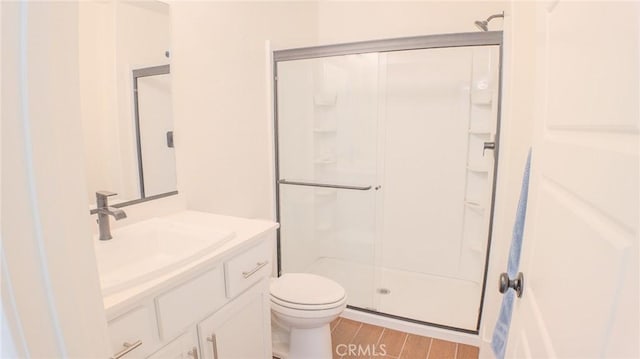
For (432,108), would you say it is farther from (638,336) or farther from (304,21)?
(638,336)

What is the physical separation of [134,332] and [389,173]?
2285mm

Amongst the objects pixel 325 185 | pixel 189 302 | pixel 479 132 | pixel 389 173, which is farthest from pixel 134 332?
pixel 479 132

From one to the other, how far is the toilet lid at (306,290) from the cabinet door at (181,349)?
0.68 meters

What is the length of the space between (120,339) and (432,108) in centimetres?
251

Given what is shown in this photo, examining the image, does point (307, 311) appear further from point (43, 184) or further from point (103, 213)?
point (43, 184)

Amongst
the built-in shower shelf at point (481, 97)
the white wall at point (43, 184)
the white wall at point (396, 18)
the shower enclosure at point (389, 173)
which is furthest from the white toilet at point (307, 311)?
the white wall at point (396, 18)

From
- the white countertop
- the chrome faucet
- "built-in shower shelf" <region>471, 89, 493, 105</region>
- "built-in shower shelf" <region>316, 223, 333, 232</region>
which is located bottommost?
"built-in shower shelf" <region>316, 223, 333, 232</region>

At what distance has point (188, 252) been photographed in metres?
1.13

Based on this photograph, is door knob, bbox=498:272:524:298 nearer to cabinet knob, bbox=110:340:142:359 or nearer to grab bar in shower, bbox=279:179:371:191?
cabinet knob, bbox=110:340:142:359

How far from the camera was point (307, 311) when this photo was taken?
1702 mm

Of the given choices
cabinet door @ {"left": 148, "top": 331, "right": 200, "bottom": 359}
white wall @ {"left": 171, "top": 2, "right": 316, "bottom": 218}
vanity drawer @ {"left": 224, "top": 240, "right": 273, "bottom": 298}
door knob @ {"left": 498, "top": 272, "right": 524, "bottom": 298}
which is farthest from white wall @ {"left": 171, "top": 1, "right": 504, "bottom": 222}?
door knob @ {"left": 498, "top": 272, "right": 524, "bottom": 298}

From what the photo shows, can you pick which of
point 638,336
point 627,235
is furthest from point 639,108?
point 638,336

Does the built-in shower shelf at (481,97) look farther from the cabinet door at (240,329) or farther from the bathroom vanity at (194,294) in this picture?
the cabinet door at (240,329)

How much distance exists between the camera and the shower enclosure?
244cm
